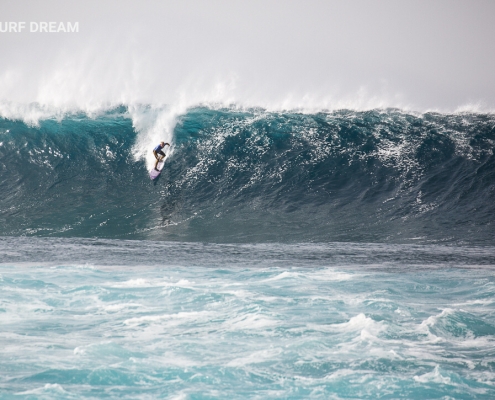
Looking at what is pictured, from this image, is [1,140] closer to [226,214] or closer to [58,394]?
[226,214]

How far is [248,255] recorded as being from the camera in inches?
691

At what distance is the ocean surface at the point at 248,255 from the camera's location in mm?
9156

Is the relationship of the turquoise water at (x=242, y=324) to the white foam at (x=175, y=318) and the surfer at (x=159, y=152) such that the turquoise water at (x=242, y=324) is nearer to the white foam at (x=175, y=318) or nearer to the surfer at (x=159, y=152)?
the white foam at (x=175, y=318)

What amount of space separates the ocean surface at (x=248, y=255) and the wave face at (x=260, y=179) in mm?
100

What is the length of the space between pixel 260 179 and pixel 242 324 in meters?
13.9

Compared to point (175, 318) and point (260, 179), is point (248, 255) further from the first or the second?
point (260, 179)

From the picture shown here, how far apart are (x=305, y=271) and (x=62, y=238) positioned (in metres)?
7.97

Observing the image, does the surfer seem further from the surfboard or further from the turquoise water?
the turquoise water

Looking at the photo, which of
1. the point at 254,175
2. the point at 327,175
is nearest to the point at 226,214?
the point at 254,175

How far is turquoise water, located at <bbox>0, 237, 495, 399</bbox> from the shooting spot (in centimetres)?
871

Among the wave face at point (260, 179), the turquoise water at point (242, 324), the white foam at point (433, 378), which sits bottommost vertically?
the white foam at point (433, 378)

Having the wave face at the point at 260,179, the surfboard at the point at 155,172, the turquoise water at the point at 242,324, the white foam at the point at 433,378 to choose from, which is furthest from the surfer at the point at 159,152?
the white foam at the point at 433,378

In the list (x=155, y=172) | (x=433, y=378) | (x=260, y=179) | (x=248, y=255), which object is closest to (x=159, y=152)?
(x=155, y=172)

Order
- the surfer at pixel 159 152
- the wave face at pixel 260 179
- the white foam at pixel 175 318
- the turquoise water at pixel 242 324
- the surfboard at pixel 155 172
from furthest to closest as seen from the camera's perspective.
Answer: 1. the surfer at pixel 159 152
2. the surfboard at pixel 155 172
3. the wave face at pixel 260 179
4. the white foam at pixel 175 318
5. the turquoise water at pixel 242 324
